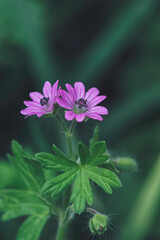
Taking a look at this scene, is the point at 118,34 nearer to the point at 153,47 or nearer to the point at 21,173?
the point at 153,47

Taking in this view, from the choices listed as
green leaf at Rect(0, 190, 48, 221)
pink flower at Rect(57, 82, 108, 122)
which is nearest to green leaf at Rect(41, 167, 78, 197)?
pink flower at Rect(57, 82, 108, 122)

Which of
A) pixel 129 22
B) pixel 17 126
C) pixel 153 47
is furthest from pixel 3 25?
pixel 153 47

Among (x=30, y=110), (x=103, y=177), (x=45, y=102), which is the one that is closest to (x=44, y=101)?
(x=45, y=102)

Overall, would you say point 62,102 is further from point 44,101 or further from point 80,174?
point 80,174

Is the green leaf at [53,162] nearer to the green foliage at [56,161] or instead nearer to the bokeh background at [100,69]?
the green foliage at [56,161]

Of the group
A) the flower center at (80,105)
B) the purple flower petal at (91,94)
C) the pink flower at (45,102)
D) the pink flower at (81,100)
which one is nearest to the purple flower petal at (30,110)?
the pink flower at (45,102)

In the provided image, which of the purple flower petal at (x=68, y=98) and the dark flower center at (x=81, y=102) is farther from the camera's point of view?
the dark flower center at (x=81, y=102)
